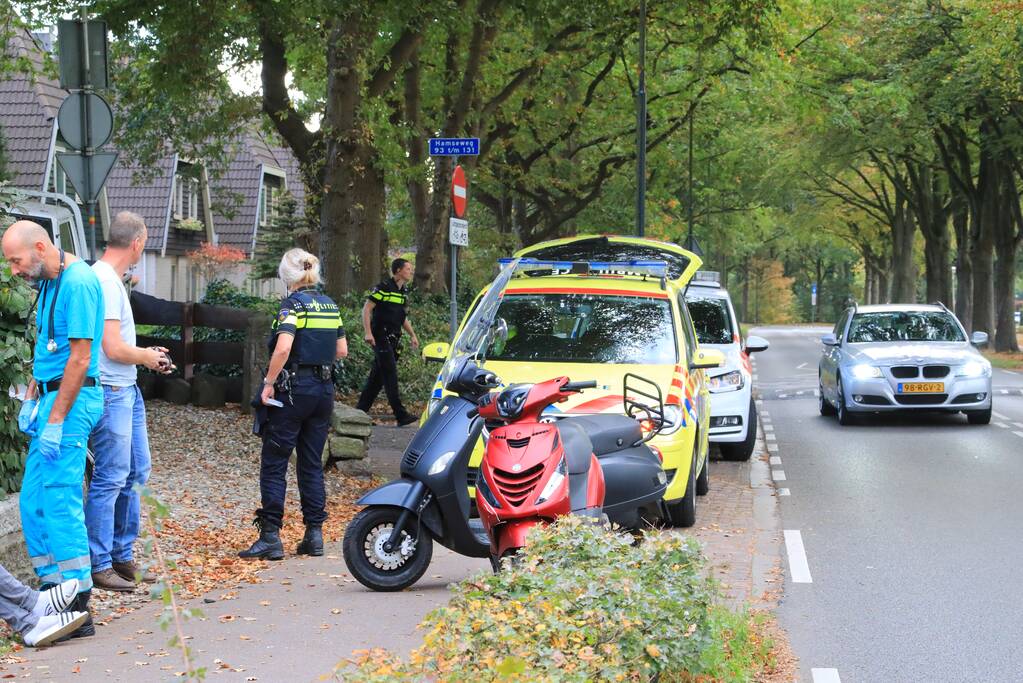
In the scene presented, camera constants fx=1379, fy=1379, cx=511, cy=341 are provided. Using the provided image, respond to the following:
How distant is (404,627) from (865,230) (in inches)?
2377

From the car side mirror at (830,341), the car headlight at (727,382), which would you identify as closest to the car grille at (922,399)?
the car side mirror at (830,341)

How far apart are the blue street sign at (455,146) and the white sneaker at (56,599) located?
26.6 feet

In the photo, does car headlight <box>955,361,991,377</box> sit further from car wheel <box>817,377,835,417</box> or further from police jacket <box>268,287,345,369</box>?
police jacket <box>268,287,345,369</box>

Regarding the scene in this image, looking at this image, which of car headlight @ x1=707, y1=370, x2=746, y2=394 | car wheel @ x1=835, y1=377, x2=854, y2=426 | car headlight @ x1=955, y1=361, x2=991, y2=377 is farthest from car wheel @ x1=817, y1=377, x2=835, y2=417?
car headlight @ x1=707, y1=370, x2=746, y2=394

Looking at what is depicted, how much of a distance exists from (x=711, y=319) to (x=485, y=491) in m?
9.92

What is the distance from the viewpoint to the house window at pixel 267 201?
→ 49.5m

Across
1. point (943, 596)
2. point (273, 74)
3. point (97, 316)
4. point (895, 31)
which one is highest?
point (895, 31)

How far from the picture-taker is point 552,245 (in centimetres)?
1291

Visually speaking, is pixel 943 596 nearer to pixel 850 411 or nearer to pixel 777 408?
pixel 850 411

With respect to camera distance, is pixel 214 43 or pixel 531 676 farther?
pixel 214 43

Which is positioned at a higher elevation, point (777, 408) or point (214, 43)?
point (214, 43)

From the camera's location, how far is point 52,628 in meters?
6.20

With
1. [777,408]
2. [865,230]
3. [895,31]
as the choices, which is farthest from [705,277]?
[865,230]

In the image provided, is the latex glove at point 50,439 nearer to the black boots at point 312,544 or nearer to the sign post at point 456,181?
the black boots at point 312,544
